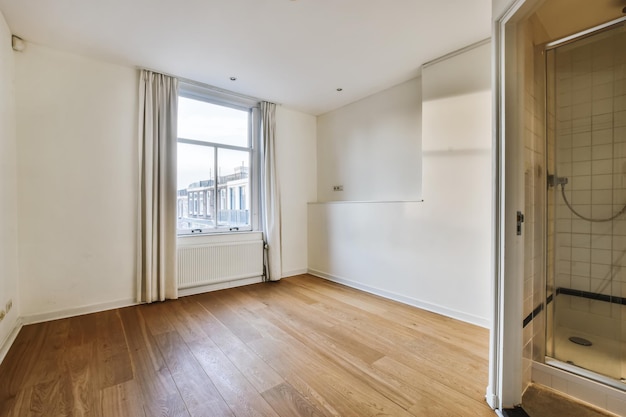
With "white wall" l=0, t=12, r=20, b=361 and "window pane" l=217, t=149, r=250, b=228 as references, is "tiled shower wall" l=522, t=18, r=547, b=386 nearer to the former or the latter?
"window pane" l=217, t=149, r=250, b=228

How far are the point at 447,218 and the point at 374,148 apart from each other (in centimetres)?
150

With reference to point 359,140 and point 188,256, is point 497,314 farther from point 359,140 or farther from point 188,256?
point 188,256

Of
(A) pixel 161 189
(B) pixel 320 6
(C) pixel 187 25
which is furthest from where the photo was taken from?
(A) pixel 161 189

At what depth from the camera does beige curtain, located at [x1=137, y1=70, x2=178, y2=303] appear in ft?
10.4

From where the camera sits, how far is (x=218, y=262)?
3.76 meters

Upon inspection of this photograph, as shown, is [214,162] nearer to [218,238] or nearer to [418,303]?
[218,238]

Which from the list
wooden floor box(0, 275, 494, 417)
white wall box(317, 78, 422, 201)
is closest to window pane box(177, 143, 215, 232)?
wooden floor box(0, 275, 494, 417)

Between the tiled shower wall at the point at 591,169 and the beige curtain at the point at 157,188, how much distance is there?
383 centimetres

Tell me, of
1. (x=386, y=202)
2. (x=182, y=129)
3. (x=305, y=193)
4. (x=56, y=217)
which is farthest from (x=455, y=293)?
(x=56, y=217)

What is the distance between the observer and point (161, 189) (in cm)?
325

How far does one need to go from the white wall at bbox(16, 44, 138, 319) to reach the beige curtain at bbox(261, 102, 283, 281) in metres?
1.65

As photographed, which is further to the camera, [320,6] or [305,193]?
[305,193]

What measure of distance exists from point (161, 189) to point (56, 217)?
0.99m

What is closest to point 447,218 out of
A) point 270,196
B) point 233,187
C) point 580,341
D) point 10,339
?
point 580,341
